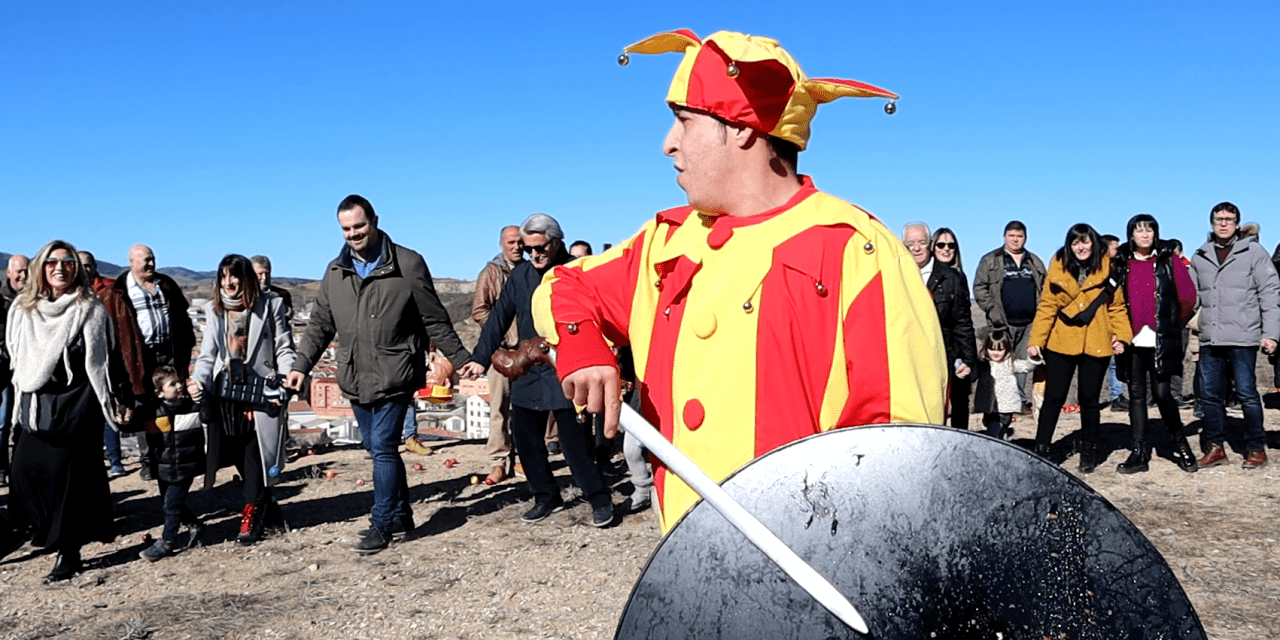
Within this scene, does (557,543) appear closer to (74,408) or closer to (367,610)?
(367,610)

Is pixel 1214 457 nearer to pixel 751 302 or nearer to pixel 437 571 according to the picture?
pixel 437 571

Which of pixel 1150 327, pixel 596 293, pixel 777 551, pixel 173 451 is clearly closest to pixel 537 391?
pixel 173 451

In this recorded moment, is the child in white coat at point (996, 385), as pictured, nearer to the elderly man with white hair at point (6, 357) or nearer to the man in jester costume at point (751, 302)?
the man in jester costume at point (751, 302)

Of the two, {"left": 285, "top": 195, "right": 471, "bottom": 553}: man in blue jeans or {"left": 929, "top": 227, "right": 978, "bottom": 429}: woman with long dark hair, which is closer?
{"left": 285, "top": 195, "right": 471, "bottom": 553}: man in blue jeans

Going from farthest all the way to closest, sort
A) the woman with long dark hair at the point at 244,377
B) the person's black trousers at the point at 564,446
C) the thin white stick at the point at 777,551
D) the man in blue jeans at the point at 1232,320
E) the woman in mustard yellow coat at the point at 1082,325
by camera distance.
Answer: the woman in mustard yellow coat at the point at 1082,325
the man in blue jeans at the point at 1232,320
the person's black trousers at the point at 564,446
the woman with long dark hair at the point at 244,377
the thin white stick at the point at 777,551

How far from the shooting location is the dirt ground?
4777mm

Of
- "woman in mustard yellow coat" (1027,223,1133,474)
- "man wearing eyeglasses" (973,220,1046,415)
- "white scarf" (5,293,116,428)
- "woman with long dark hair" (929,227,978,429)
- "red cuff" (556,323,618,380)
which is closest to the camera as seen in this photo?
"red cuff" (556,323,618,380)

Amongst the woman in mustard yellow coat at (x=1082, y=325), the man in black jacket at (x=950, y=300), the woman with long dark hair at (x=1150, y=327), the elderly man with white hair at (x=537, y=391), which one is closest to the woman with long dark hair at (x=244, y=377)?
the elderly man with white hair at (x=537, y=391)

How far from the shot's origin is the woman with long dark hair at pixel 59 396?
223 inches

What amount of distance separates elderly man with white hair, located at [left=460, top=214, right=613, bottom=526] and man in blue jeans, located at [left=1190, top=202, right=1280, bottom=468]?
4659 millimetres

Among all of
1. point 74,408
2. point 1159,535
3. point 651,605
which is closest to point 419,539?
point 74,408

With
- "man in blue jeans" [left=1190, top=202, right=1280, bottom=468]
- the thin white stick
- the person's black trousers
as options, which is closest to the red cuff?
the thin white stick

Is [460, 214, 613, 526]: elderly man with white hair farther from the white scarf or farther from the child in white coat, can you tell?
the child in white coat

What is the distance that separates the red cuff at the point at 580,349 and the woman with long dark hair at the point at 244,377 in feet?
15.0
